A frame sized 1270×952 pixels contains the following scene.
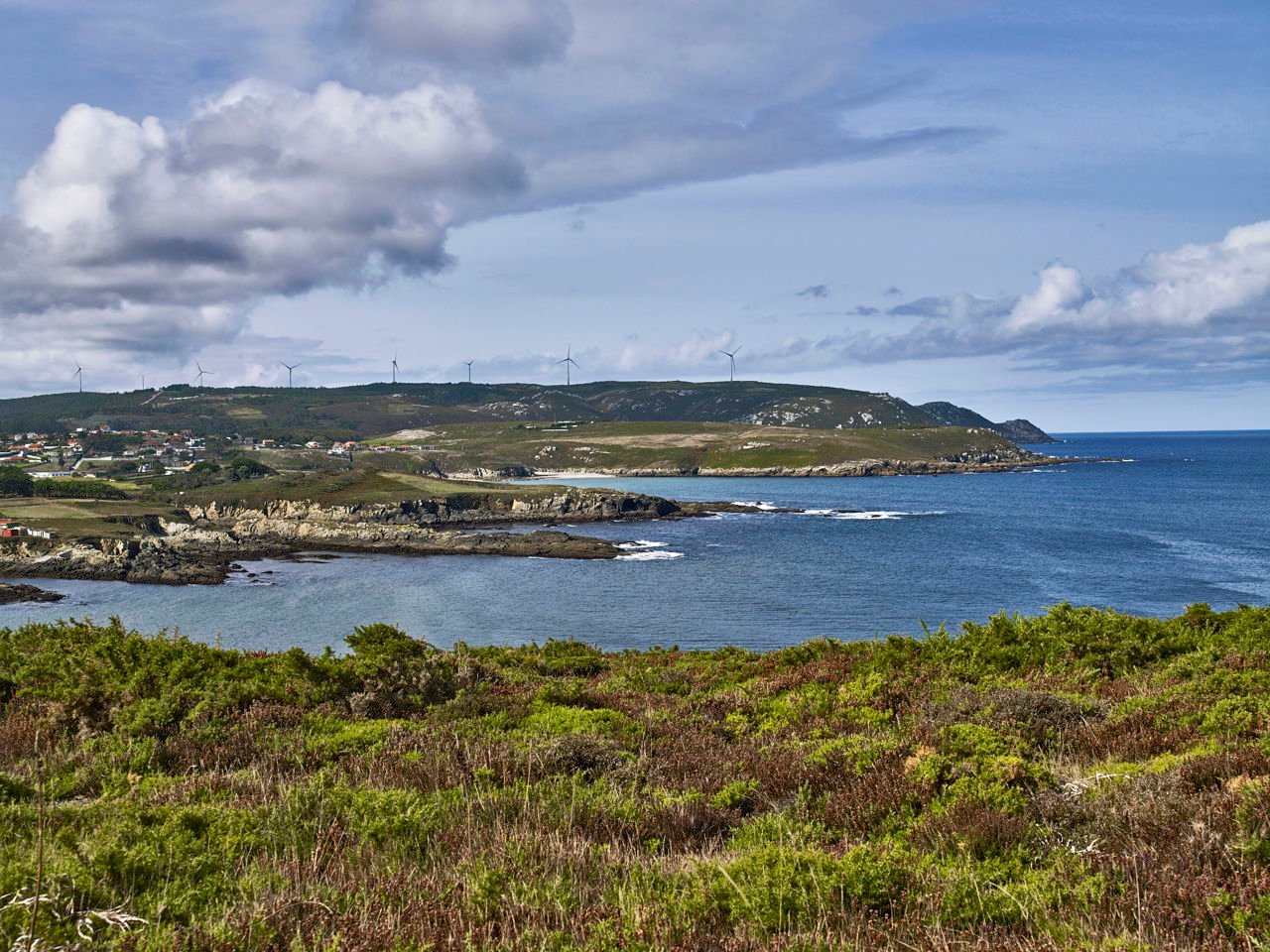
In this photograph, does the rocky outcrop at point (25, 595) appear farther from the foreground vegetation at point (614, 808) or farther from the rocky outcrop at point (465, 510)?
the foreground vegetation at point (614, 808)

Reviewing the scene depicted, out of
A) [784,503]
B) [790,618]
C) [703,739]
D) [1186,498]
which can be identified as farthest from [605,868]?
[1186,498]

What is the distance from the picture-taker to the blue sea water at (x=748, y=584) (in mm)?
52875

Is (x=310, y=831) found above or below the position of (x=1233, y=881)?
below

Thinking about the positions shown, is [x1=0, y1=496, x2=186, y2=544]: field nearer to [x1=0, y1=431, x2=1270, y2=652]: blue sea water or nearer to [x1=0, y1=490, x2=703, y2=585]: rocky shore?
[x1=0, y1=490, x2=703, y2=585]: rocky shore

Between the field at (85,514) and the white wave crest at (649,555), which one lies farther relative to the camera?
the field at (85,514)

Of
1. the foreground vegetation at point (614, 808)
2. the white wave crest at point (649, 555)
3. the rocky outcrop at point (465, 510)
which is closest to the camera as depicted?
the foreground vegetation at point (614, 808)

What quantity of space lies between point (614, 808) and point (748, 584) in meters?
58.5

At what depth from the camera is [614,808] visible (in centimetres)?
852

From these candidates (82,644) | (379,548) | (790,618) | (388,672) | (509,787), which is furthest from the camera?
(379,548)

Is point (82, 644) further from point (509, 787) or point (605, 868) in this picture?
point (605, 868)

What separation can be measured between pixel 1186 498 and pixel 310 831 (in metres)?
153

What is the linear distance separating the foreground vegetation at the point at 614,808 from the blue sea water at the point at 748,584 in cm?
1978

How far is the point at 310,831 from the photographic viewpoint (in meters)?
7.79

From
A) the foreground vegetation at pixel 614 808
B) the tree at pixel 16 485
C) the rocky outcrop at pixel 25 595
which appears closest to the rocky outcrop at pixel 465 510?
the tree at pixel 16 485
